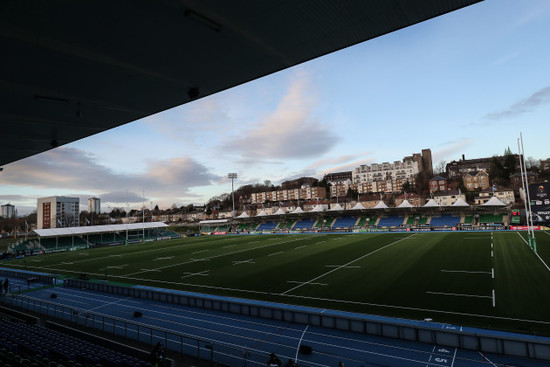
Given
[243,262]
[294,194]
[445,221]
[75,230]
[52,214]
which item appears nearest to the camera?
[243,262]

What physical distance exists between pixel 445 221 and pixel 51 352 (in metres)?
72.4

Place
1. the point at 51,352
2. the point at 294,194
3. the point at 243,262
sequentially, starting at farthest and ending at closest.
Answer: the point at 294,194, the point at 243,262, the point at 51,352

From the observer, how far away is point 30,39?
19.3 ft

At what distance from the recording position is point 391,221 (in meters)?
74.2

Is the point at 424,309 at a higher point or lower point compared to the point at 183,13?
lower

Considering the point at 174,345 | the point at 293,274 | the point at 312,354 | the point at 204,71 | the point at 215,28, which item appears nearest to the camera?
the point at 215,28

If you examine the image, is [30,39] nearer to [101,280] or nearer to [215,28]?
[215,28]

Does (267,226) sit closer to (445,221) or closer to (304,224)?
(304,224)

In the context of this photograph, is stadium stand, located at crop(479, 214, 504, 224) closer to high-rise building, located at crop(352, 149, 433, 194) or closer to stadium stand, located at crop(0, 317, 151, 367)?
stadium stand, located at crop(0, 317, 151, 367)

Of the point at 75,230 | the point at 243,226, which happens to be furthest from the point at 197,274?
the point at 243,226

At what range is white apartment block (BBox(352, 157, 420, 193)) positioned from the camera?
15988 centimetres

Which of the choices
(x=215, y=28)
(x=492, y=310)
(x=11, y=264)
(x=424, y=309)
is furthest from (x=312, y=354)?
(x=11, y=264)

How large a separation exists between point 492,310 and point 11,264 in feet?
193

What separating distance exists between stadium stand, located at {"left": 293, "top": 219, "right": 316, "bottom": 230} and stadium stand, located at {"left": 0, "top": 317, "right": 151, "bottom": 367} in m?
70.0
